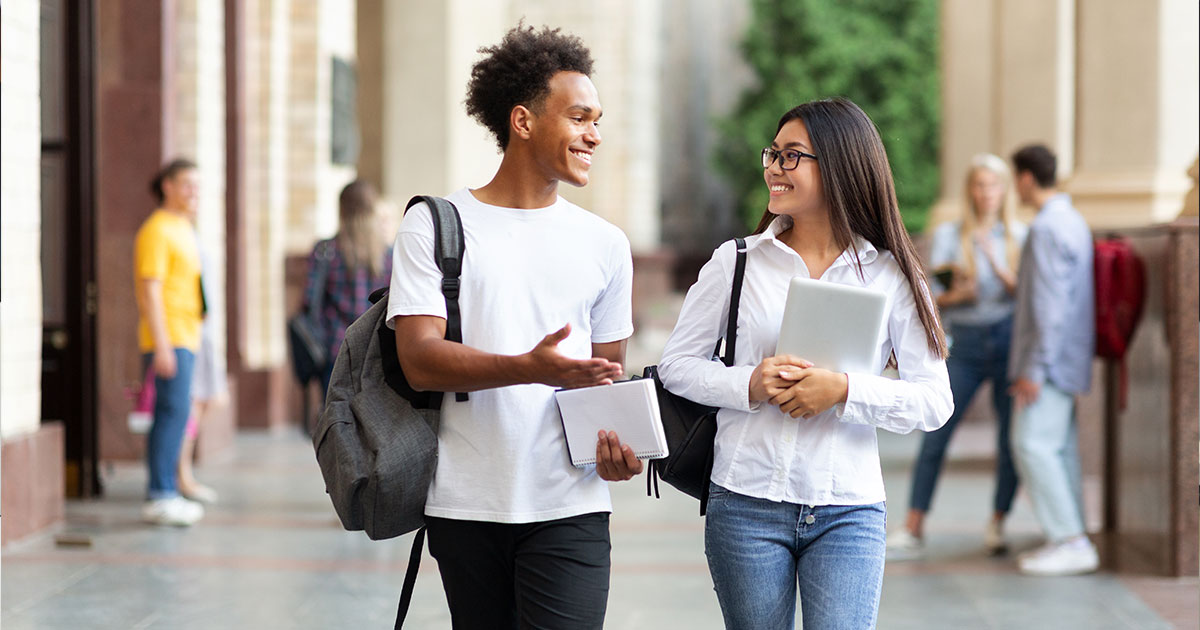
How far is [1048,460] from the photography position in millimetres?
6988

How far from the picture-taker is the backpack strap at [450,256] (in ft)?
9.85

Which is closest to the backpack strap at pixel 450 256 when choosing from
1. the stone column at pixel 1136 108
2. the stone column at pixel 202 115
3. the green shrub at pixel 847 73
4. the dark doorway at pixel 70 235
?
the dark doorway at pixel 70 235

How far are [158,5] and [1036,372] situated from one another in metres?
6.82

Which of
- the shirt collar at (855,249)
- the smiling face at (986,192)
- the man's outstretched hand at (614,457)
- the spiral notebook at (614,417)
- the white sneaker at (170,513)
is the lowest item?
the white sneaker at (170,513)

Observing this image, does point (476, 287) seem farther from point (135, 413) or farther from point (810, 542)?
point (135, 413)

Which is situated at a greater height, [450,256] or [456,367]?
[450,256]

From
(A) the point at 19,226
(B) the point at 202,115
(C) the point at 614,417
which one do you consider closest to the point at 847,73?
(B) the point at 202,115

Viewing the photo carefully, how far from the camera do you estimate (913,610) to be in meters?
6.11

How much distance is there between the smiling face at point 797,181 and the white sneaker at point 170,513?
224 inches

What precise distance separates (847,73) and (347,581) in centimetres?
2862

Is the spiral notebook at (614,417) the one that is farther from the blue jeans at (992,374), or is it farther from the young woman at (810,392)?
the blue jeans at (992,374)

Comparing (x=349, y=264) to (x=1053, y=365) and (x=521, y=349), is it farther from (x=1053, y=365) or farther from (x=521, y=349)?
(x=521, y=349)

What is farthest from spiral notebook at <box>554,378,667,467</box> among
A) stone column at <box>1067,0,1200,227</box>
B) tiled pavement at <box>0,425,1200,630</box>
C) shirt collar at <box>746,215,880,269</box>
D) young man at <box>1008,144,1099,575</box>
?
stone column at <box>1067,0,1200,227</box>

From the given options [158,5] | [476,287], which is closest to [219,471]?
[158,5]
